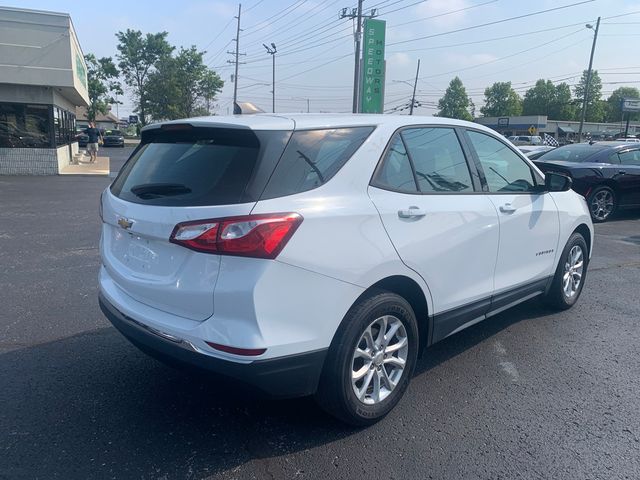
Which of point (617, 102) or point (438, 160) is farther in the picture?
point (617, 102)

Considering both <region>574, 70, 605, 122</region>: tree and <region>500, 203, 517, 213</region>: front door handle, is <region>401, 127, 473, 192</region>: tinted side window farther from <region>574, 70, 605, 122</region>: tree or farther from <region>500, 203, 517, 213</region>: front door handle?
<region>574, 70, 605, 122</region>: tree

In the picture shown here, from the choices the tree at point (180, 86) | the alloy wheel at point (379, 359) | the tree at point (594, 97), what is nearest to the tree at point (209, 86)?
the tree at point (180, 86)

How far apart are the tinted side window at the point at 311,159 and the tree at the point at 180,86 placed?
6415cm

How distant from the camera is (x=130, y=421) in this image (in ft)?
10.0

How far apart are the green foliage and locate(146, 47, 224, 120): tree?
3038 inches

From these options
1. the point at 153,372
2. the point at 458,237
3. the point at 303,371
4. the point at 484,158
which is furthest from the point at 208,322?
the point at 484,158

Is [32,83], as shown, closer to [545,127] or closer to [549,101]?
[545,127]

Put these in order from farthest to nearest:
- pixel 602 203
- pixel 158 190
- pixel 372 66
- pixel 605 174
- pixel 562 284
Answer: pixel 372 66, pixel 602 203, pixel 605 174, pixel 562 284, pixel 158 190

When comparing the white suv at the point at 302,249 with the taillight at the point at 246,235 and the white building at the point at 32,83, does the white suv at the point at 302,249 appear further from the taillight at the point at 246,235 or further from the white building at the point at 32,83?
the white building at the point at 32,83

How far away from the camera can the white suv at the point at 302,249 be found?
2.48 meters

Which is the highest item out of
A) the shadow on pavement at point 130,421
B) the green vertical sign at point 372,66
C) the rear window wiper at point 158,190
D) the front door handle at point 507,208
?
the green vertical sign at point 372,66

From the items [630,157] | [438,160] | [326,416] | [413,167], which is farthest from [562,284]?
[630,157]

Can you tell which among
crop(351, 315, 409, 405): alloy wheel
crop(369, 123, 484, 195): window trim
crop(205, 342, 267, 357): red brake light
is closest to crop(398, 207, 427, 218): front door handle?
crop(369, 123, 484, 195): window trim

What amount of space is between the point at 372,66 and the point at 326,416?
71.4 feet
